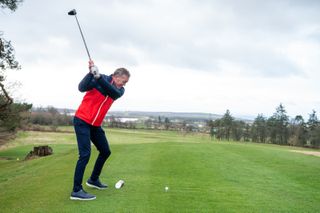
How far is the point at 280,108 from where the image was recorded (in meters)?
97.3

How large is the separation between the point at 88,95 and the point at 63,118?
75.2 metres

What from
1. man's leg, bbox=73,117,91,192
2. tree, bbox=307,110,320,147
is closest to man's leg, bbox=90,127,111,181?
man's leg, bbox=73,117,91,192

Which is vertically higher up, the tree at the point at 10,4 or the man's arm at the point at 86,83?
the tree at the point at 10,4

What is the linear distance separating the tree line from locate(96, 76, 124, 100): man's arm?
81.8m

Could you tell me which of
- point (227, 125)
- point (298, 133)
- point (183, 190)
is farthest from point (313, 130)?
point (183, 190)

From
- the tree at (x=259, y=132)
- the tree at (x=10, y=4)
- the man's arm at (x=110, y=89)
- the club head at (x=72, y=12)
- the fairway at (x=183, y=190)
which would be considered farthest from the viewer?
the tree at (x=259, y=132)

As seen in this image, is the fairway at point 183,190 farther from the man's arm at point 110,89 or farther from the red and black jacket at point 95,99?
the man's arm at point 110,89

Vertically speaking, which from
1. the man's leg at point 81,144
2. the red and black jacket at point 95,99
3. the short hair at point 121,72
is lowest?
the man's leg at point 81,144

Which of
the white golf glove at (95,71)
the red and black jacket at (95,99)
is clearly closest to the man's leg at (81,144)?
the red and black jacket at (95,99)

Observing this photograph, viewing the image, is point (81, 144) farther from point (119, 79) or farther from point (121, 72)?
point (121, 72)

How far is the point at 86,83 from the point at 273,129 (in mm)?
91034

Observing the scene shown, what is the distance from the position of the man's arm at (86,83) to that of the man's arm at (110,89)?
0.17 metres

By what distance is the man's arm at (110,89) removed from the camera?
6285mm

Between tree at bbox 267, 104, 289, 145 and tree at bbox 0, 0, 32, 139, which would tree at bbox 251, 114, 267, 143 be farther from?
tree at bbox 0, 0, 32, 139
